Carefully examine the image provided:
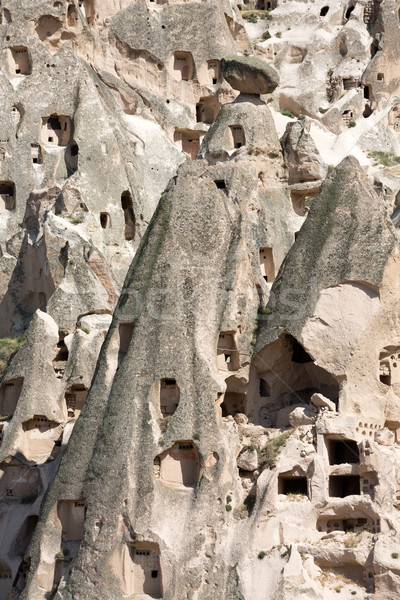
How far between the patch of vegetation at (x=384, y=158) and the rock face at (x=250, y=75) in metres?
12.6

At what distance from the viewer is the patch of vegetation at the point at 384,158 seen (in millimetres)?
64875

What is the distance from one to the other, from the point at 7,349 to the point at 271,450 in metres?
14.4

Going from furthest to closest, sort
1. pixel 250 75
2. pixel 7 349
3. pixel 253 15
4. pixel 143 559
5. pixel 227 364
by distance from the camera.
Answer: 1. pixel 253 15
2. pixel 250 75
3. pixel 7 349
4. pixel 227 364
5. pixel 143 559

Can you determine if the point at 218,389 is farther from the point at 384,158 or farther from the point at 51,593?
the point at 384,158

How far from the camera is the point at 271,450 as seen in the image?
41531 millimetres

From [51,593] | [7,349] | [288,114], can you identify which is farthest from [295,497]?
[288,114]

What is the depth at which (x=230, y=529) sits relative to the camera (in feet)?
131

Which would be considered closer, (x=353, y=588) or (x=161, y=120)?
(x=353, y=588)

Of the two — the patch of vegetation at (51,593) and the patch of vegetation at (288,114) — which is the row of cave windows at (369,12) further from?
the patch of vegetation at (51,593)

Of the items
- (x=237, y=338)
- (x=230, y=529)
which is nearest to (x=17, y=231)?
(x=237, y=338)

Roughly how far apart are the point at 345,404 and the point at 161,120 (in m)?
26.0

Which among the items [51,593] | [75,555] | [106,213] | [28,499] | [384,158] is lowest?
[51,593]

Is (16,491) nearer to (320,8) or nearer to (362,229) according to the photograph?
(362,229)

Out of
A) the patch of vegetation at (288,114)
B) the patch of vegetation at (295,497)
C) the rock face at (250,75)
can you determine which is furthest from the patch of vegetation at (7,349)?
the patch of vegetation at (288,114)
